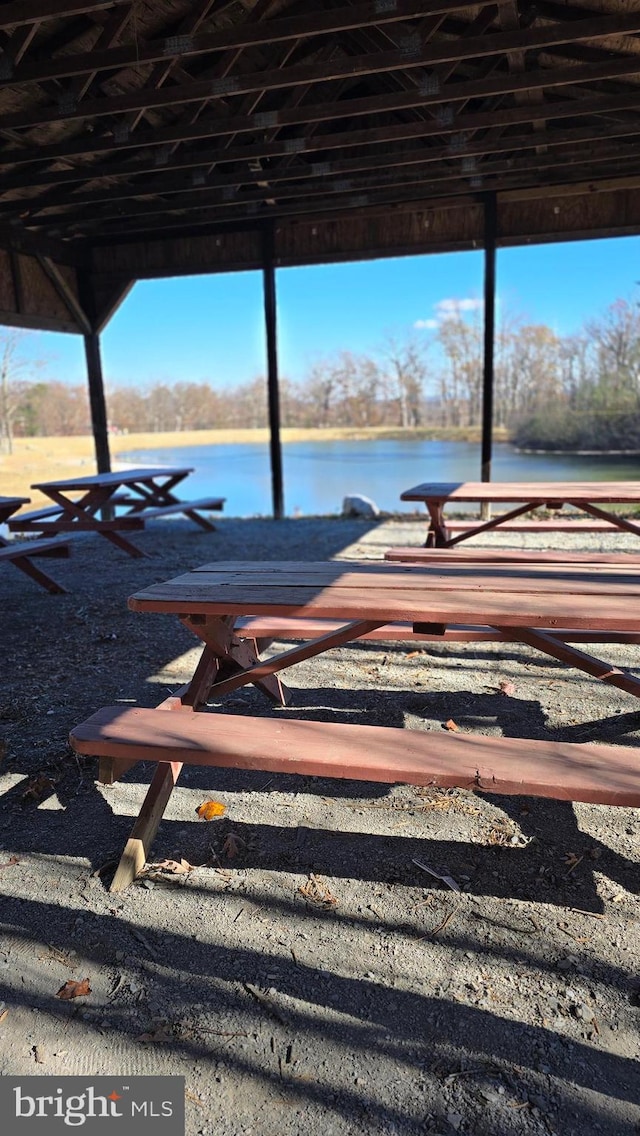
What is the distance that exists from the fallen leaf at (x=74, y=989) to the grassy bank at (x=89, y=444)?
12582mm

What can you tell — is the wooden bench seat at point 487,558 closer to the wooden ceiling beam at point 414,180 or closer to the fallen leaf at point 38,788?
the fallen leaf at point 38,788

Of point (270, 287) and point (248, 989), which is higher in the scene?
→ point (270, 287)

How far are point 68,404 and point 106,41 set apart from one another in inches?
1081

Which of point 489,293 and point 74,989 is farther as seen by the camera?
point 489,293

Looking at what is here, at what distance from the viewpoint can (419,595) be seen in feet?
6.77

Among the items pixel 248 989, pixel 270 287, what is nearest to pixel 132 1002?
pixel 248 989

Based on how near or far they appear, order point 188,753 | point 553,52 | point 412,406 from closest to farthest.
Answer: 1. point 188,753
2. point 553,52
3. point 412,406

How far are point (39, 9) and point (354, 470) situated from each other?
10.7 metres

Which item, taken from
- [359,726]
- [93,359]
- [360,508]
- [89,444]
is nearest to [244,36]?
[359,726]

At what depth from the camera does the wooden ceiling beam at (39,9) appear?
333cm

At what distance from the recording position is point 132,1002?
145 cm

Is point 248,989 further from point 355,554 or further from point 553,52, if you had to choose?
point 553,52

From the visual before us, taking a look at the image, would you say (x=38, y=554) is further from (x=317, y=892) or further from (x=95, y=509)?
(x=317, y=892)

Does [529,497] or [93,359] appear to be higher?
[93,359]
